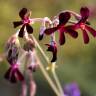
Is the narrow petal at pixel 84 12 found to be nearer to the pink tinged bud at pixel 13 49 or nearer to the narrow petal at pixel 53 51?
the narrow petal at pixel 53 51

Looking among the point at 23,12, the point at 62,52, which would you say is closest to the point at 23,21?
the point at 23,12

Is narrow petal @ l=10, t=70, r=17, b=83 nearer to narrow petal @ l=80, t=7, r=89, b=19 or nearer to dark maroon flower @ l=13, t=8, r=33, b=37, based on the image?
dark maroon flower @ l=13, t=8, r=33, b=37

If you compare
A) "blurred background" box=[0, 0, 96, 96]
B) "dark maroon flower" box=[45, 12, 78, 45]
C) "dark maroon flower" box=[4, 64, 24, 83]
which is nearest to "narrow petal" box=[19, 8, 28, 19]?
"dark maroon flower" box=[45, 12, 78, 45]

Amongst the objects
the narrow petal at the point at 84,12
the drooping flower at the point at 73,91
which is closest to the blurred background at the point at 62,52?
the drooping flower at the point at 73,91

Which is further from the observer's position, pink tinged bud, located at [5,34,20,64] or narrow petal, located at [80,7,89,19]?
pink tinged bud, located at [5,34,20,64]

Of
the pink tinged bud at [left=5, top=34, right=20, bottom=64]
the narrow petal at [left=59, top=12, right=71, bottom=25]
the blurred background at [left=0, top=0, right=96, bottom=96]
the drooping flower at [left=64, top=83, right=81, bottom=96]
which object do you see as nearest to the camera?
the narrow petal at [left=59, top=12, right=71, bottom=25]

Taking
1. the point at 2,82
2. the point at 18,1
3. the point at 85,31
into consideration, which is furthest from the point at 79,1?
the point at 85,31

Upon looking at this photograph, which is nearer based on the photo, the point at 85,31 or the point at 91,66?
the point at 85,31

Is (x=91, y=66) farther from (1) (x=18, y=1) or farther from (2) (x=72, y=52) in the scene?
(1) (x=18, y=1)
